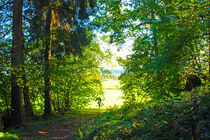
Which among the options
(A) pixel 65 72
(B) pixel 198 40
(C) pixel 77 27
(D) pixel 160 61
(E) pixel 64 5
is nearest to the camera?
(D) pixel 160 61

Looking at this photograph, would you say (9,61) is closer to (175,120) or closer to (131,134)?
(131,134)

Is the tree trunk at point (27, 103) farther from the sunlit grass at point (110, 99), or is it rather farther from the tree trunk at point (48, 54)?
the sunlit grass at point (110, 99)

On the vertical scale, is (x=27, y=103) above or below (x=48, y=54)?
below

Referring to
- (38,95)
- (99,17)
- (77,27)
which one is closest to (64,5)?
(77,27)

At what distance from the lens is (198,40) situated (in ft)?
9.77

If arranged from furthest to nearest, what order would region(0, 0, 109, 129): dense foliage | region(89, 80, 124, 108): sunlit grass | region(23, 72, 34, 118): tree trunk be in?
region(89, 80, 124, 108): sunlit grass < region(23, 72, 34, 118): tree trunk < region(0, 0, 109, 129): dense foliage

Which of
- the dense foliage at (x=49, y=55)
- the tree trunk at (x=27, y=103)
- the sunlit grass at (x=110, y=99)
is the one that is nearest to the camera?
the dense foliage at (x=49, y=55)

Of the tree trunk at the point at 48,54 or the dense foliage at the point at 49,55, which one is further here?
the tree trunk at the point at 48,54

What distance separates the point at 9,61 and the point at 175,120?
7545mm

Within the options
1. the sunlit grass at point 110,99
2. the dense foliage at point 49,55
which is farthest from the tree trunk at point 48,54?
the sunlit grass at point 110,99

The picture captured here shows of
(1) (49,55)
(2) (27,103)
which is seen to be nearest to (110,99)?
(2) (27,103)

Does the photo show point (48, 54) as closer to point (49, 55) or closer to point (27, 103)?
point (49, 55)

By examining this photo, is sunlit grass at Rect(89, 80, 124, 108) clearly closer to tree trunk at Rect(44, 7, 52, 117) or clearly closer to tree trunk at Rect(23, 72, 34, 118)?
tree trunk at Rect(44, 7, 52, 117)

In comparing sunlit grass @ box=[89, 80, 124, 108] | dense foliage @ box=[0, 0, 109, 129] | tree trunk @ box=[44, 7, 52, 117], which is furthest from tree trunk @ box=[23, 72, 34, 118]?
sunlit grass @ box=[89, 80, 124, 108]
